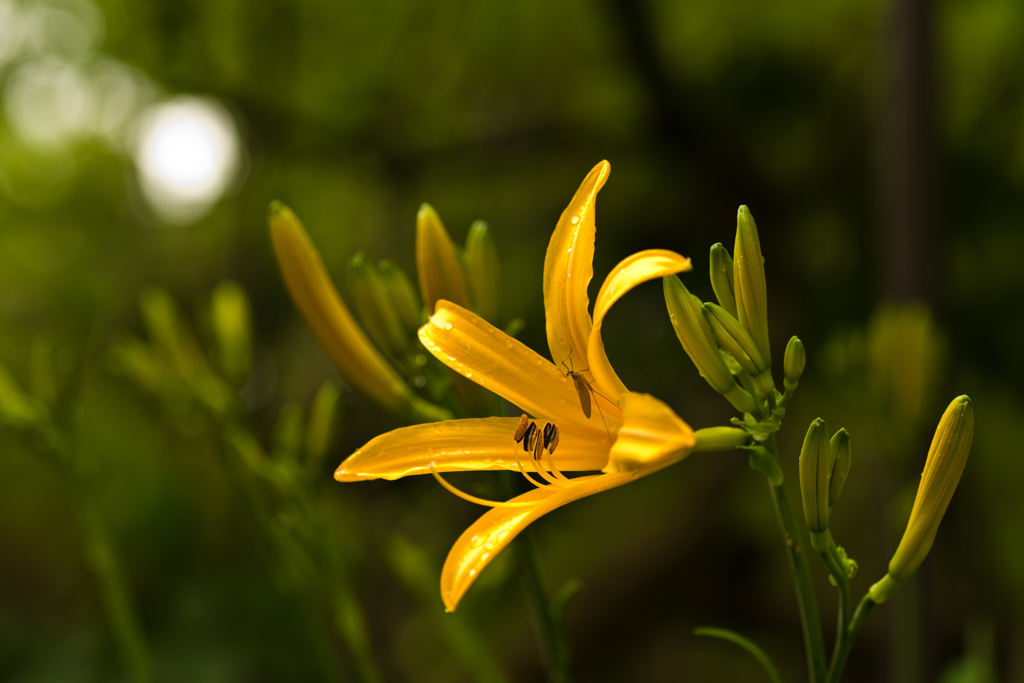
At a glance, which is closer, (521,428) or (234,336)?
(521,428)

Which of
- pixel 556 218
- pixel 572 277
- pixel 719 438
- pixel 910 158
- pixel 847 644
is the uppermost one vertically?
pixel 556 218

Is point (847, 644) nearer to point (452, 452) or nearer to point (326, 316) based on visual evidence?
point (452, 452)

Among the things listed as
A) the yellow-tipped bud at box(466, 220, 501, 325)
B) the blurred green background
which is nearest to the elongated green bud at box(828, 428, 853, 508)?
the yellow-tipped bud at box(466, 220, 501, 325)

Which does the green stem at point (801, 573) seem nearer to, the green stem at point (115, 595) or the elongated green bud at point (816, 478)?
the elongated green bud at point (816, 478)

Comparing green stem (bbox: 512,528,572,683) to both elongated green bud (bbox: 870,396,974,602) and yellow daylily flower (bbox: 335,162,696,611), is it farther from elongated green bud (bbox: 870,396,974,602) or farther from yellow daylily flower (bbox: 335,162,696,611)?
elongated green bud (bbox: 870,396,974,602)

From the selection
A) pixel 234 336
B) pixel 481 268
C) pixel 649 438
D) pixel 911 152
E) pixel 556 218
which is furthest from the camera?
pixel 556 218

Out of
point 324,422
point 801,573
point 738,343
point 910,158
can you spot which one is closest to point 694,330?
point 738,343
